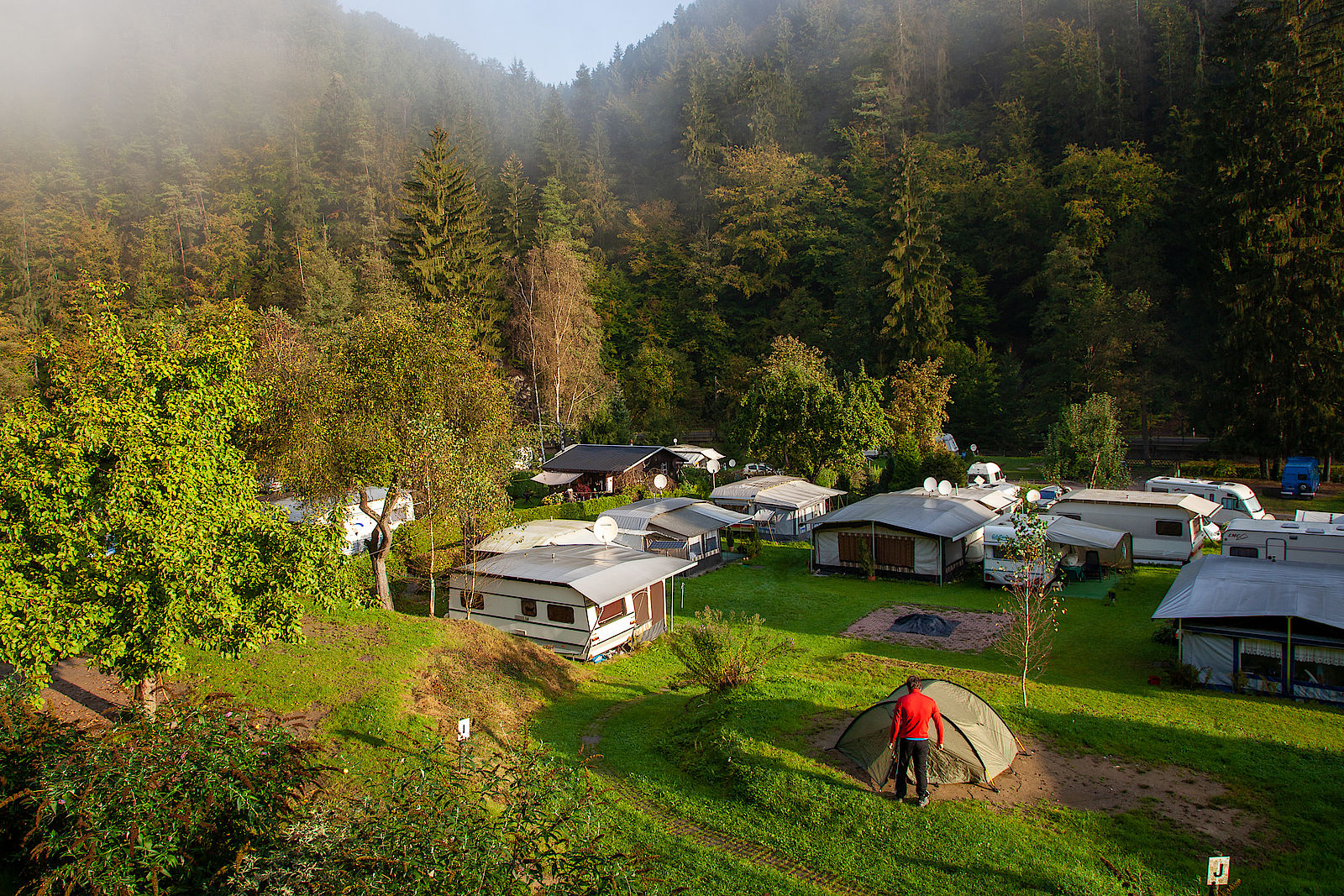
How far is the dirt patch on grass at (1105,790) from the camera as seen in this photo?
26.0 ft

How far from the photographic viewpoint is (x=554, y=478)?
36062mm

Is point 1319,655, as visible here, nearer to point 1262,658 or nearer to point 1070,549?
point 1262,658

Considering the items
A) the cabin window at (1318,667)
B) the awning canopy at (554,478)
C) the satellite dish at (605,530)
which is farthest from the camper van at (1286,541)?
the awning canopy at (554,478)

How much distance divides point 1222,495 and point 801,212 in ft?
143

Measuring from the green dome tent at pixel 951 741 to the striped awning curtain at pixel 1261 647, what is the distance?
6.56 metres

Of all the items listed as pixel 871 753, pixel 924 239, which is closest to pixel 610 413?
pixel 924 239

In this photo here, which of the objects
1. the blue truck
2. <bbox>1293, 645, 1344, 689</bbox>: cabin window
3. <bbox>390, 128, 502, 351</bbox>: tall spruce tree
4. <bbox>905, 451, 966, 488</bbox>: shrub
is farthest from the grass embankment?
<bbox>390, 128, 502, 351</bbox>: tall spruce tree

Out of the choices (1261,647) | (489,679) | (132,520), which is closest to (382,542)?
(489,679)

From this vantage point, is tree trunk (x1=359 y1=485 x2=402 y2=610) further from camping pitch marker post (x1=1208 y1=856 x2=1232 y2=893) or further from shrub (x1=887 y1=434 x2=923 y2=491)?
shrub (x1=887 y1=434 x2=923 y2=491)

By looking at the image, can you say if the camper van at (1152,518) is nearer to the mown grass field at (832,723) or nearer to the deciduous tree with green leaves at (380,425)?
the mown grass field at (832,723)

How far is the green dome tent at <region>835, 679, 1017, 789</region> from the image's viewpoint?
340 inches

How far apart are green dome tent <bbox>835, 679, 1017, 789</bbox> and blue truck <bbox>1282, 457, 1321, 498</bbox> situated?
3118cm

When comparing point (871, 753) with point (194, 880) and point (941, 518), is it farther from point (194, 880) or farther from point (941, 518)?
point (941, 518)

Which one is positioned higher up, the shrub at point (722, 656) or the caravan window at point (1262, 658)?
the shrub at point (722, 656)
